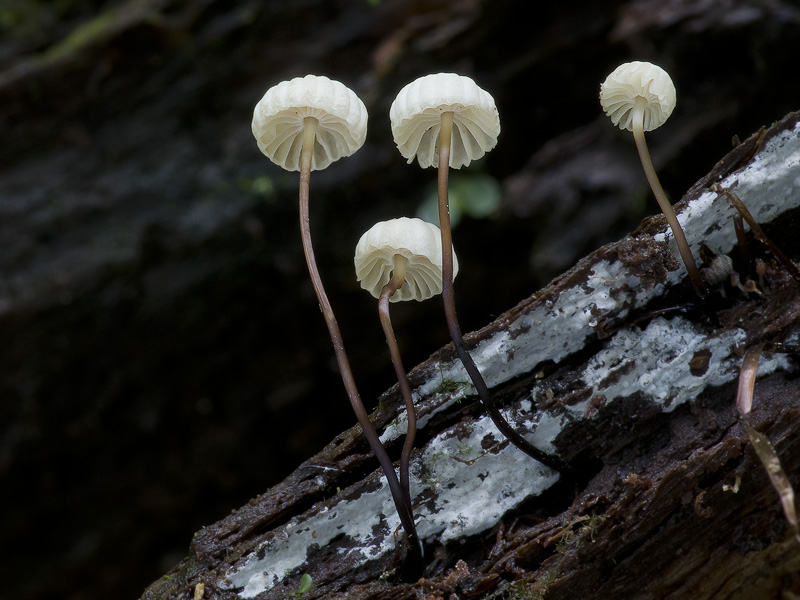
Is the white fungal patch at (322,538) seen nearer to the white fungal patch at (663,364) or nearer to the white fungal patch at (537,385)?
the white fungal patch at (537,385)

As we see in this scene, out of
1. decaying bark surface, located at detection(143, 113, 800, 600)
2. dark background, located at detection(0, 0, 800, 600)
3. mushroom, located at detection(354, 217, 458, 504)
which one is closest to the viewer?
decaying bark surface, located at detection(143, 113, 800, 600)

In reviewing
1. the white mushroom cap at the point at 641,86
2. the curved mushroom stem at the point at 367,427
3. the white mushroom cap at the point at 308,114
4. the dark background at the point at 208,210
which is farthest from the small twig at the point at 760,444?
the dark background at the point at 208,210

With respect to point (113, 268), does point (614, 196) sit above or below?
below

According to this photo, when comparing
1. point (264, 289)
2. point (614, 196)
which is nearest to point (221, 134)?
point (264, 289)

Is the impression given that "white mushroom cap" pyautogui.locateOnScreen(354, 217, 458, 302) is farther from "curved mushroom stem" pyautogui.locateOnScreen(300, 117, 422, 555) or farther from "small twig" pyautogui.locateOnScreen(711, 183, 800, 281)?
"small twig" pyautogui.locateOnScreen(711, 183, 800, 281)

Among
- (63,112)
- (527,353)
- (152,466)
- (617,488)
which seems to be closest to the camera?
(617,488)

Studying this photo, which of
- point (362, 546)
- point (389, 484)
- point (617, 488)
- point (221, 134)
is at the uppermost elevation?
point (221, 134)

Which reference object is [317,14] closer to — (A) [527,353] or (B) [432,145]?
(B) [432,145]

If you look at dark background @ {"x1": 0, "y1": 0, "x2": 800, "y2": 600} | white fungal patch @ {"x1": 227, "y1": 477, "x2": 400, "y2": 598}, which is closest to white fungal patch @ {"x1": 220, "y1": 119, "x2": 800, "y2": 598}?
white fungal patch @ {"x1": 227, "y1": 477, "x2": 400, "y2": 598}
